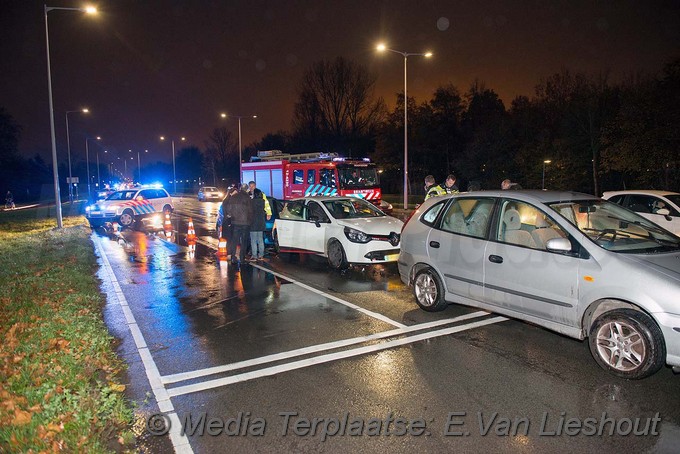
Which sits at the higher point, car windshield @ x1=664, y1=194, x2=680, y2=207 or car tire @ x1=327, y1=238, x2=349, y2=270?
car windshield @ x1=664, y1=194, x2=680, y2=207

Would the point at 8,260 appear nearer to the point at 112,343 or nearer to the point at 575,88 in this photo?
the point at 112,343

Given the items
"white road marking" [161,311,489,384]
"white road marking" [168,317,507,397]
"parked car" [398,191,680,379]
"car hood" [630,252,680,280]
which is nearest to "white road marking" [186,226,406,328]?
"white road marking" [161,311,489,384]

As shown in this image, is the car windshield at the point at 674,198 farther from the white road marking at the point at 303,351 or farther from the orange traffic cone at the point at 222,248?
the orange traffic cone at the point at 222,248

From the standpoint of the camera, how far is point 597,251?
16.7 ft

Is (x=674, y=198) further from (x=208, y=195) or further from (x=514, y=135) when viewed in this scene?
(x=208, y=195)

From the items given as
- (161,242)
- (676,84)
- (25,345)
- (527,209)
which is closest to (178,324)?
(25,345)

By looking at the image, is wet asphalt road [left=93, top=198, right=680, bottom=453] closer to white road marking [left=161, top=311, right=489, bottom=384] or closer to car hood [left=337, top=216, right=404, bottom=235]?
white road marking [left=161, top=311, right=489, bottom=384]

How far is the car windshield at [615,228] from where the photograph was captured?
17.5 ft

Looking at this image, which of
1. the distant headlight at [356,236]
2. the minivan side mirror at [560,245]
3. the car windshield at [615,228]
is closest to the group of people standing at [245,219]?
the distant headlight at [356,236]

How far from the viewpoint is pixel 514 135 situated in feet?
134

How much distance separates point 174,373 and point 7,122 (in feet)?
244

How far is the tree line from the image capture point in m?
23.9

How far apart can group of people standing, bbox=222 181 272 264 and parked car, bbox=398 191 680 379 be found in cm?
540

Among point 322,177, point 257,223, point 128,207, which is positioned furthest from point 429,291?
point 128,207
